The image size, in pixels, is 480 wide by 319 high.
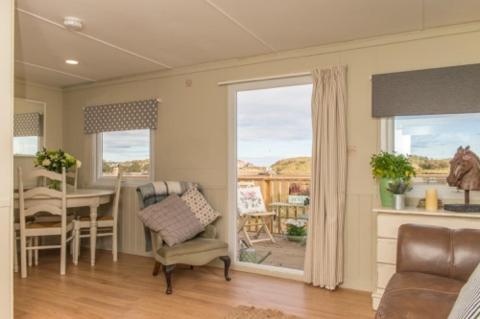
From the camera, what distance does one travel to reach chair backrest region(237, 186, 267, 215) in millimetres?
3934

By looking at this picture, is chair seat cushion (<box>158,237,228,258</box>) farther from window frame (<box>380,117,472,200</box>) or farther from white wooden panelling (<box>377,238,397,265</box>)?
window frame (<box>380,117,472,200</box>)

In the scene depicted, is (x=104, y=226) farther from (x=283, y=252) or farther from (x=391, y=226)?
(x=391, y=226)

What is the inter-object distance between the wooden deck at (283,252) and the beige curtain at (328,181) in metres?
0.32

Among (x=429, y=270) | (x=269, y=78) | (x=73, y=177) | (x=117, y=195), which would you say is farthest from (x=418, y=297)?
(x=73, y=177)

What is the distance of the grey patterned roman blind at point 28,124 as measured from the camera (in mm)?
4820

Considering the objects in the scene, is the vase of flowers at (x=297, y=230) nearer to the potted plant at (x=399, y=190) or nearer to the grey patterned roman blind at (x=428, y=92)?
the potted plant at (x=399, y=190)

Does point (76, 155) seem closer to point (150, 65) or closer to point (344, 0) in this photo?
point (150, 65)

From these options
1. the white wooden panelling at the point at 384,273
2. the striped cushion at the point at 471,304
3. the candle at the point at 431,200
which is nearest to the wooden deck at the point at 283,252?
the white wooden panelling at the point at 384,273

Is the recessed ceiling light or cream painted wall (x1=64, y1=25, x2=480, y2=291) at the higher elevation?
the recessed ceiling light

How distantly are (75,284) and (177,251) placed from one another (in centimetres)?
109

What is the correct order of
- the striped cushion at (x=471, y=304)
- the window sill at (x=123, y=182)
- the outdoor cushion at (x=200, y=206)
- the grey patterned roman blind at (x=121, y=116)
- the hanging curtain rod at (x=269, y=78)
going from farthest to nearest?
the window sill at (x=123, y=182) → the grey patterned roman blind at (x=121, y=116) → the outdoor cushion at (x=200, y=206) → the hanging curtain rod at (x=269, y=78) → the striped cushion at (x=471, y=304)

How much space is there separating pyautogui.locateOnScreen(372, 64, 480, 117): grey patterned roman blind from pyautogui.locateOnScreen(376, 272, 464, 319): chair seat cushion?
1.44 metres

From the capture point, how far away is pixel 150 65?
4.12m

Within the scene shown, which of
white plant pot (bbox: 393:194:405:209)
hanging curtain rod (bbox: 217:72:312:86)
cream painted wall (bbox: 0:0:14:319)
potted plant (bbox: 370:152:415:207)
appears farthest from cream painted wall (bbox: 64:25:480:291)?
cream painted wall (bbox: 0:0:14:319)
